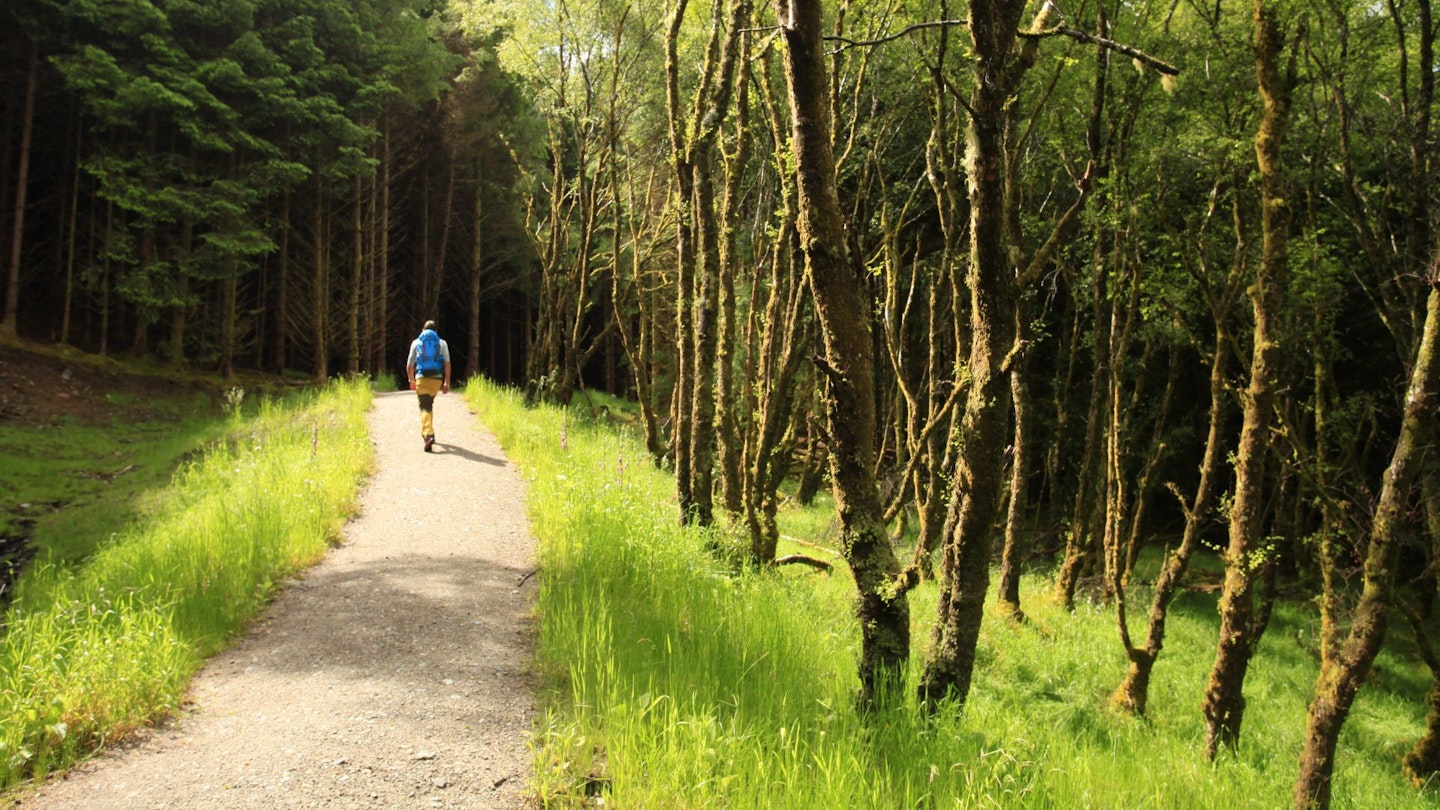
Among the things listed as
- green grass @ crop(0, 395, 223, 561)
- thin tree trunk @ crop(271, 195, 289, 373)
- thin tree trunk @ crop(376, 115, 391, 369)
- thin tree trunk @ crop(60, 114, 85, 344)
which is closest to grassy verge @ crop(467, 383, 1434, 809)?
green grass @ crop(0, 395, 223, 561)

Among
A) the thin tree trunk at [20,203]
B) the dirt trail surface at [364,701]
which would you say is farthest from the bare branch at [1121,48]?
the thin tree trunk at [20,203]

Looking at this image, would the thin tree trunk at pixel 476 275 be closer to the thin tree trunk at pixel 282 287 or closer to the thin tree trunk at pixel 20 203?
the thin tree trunk at pixel 282 287

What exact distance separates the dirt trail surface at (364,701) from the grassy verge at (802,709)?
0.30 metres

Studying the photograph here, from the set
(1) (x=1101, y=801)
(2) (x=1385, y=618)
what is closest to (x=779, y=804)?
(1) (x=1101, y=801)

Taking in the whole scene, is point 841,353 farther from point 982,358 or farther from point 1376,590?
point 1376,590

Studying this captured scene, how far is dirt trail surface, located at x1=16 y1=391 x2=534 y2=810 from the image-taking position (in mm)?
3236

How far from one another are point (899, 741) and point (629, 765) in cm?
107

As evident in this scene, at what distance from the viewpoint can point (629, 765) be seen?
3.15m

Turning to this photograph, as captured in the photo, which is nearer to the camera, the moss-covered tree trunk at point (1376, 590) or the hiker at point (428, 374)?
the moss-covered tree trunk at point (1376, 590)

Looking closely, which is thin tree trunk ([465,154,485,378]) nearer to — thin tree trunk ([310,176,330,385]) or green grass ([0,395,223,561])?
thin tree trunk ([310,176,330,385])

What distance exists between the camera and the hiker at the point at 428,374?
10.7m

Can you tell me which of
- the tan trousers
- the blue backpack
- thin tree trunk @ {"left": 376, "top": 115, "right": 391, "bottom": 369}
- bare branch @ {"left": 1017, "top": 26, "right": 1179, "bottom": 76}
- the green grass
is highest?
thin tree trunk @ {"left": 376, "top": 115, "right": 391, "bottom": 369}

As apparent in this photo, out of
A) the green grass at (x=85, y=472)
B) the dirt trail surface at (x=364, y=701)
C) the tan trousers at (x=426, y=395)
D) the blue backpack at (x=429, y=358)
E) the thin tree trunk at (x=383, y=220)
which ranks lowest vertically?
the green grass at (x=85, y=472)

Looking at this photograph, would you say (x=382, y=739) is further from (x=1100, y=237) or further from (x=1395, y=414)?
(x=1395, y=414)
